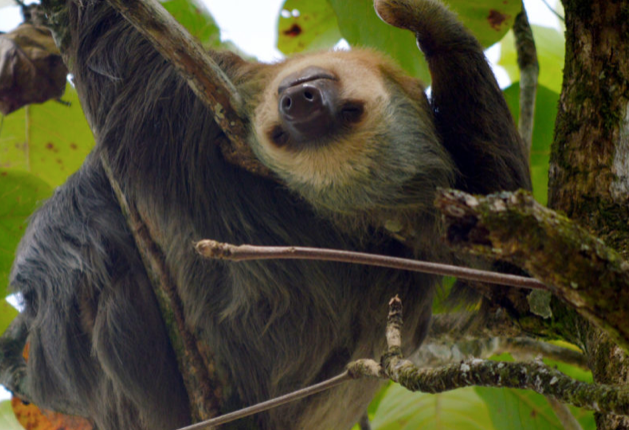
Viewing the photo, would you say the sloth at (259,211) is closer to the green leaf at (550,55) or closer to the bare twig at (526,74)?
the bare twig at (526,74)

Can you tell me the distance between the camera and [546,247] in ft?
4.64

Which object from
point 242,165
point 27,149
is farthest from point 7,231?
point 242,165

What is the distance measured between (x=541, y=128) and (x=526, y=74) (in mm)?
650

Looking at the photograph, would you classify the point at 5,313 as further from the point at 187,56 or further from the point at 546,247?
the point at 546,247

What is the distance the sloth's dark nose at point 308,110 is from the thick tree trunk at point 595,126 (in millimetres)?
1186

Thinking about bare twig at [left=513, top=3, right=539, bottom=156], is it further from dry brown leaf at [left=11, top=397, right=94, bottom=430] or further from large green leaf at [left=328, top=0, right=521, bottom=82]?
dry brown leaf at [left=11, top=397, right=94, bottom=430]

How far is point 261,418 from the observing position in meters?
4.27

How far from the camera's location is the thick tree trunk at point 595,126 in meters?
2.58

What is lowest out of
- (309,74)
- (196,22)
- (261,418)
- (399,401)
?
(399,401)

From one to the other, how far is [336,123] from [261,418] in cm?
207

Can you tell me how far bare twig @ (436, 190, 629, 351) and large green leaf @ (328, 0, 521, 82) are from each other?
11.3 ft

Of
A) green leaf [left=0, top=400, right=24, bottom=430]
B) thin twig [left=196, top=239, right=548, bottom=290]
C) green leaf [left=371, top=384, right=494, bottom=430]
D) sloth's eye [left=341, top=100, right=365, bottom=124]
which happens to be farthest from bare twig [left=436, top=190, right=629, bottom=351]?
green leaf [left=0, top=400, right=24, bottom=430]

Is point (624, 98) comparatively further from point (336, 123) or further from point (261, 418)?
point (261, 418)

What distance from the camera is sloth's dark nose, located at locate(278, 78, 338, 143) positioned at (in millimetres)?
3371
